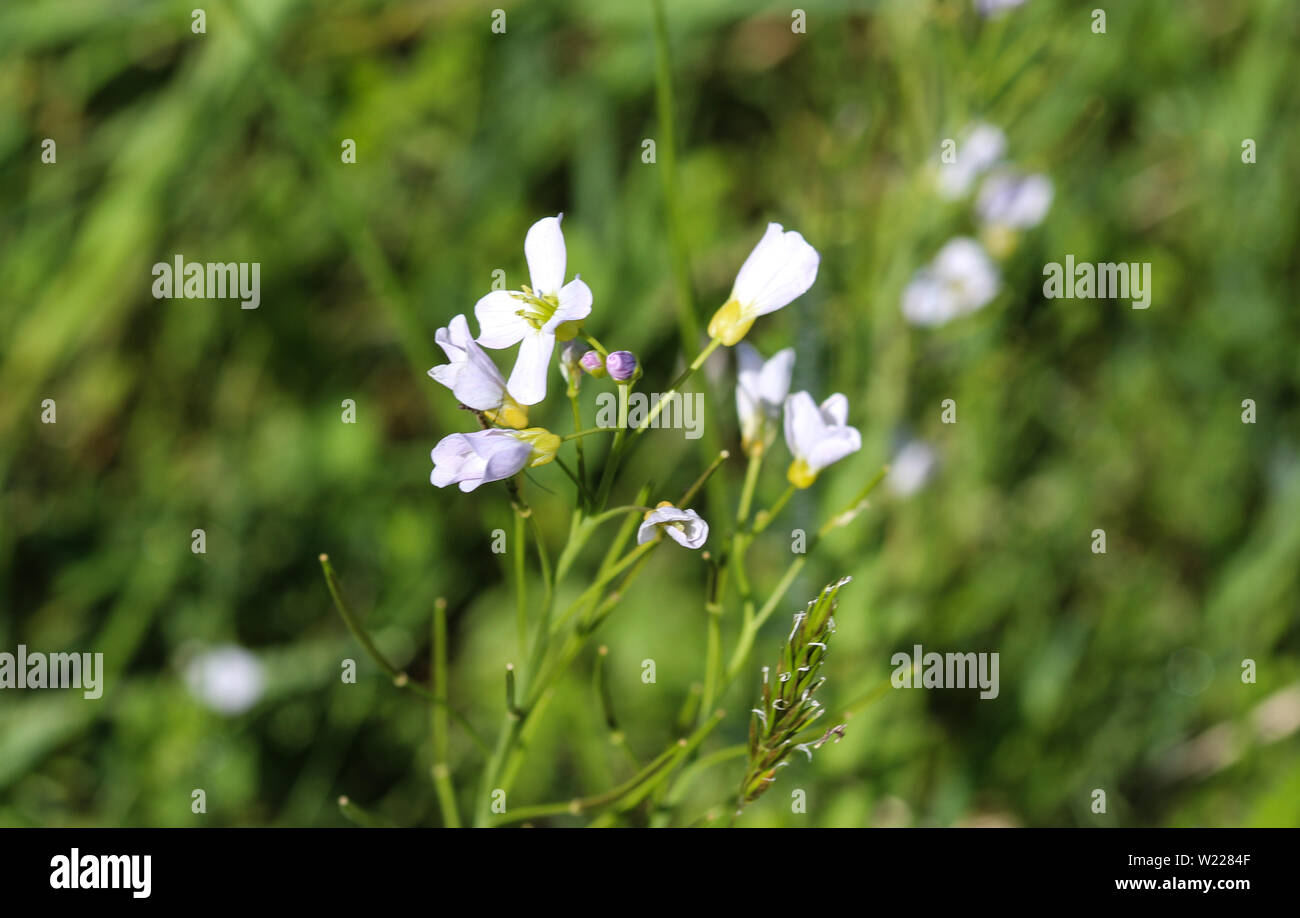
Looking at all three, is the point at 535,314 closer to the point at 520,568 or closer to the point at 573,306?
the point at 573,306

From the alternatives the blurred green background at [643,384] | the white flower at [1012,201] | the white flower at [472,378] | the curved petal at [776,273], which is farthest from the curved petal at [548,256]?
the white flower at [1012,201]

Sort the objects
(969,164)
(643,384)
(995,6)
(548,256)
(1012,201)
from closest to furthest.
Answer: (548,256) < (995,6) < (969,164) < (1012,201) < (643,384)

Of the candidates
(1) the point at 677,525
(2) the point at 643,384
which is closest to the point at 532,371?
(1) the point at 677,525

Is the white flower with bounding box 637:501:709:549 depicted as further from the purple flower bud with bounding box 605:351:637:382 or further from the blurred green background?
the blurred green background

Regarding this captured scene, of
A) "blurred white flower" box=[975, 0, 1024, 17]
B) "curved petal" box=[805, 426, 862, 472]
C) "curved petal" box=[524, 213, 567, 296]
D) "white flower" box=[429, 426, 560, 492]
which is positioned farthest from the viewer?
"blurred white flower" box=[975, 0, 1024, 17]

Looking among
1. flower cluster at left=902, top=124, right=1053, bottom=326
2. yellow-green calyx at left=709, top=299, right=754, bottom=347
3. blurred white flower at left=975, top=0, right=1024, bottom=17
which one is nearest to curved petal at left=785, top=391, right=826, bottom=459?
yellow-green calyx at left=709, top=299, right=754, bottom=347
